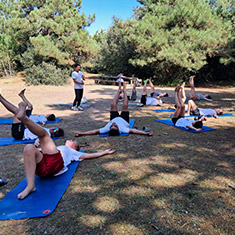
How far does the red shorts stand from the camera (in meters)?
2.48

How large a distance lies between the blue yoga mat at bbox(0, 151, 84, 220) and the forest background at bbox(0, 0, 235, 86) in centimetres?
1400

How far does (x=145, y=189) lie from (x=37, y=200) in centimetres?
120

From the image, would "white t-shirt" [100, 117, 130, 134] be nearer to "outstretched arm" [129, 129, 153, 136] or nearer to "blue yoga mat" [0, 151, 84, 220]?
"outstretched arm" [129, 129, 153, 136]

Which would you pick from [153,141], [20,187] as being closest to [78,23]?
[153,141]

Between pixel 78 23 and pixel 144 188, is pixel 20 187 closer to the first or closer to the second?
pixel 144 188

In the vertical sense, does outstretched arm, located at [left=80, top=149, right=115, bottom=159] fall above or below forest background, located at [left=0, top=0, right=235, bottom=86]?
below

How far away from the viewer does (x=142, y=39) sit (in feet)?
50.8

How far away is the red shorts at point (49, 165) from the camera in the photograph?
248 centimetres

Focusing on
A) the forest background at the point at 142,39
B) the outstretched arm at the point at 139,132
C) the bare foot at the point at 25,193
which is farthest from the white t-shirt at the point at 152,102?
the forest background at the point at 142,39

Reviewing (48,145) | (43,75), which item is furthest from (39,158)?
(43,75)

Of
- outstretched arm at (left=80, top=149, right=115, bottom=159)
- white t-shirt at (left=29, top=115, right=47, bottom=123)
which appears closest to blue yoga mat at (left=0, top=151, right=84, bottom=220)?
outstretched arm at (left=80, top=149, right=115, bottom=159)

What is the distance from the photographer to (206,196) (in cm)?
225

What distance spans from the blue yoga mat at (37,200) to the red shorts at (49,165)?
0.11 meters

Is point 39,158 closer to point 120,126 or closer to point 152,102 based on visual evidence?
point 120,126
